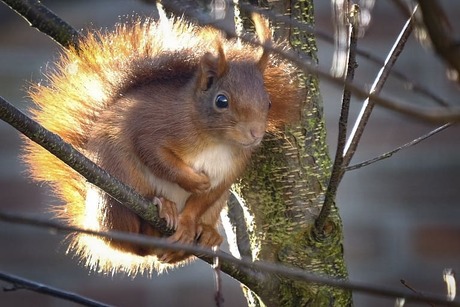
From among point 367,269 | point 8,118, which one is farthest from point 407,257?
point 8,118

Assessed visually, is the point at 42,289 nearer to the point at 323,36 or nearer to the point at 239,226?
the point at 323,36

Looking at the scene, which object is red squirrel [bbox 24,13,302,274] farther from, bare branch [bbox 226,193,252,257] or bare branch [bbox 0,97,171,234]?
bare branch [bbox 0,97,171,234]

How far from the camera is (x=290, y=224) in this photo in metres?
1.03

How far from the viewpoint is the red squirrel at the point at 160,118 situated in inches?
44.2

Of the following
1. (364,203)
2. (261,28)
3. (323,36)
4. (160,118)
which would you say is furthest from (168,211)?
(364,203)

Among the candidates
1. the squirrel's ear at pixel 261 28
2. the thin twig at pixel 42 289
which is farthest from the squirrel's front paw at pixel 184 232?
the thin twig at pixel 42 289

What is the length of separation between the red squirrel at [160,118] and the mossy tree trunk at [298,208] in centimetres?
4

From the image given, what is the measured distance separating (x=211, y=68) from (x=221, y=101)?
4 cm

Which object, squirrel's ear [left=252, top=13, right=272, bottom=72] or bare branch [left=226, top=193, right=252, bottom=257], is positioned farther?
bare branch [left=226, top=193, right=252, bottom=257]

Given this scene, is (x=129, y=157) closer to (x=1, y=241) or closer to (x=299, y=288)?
(x=299, y=288)

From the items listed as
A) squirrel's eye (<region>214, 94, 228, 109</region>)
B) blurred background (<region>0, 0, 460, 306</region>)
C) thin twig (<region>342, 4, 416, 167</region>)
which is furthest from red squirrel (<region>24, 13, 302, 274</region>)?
blurred background (<region>0, 0, 460, 306</region>)

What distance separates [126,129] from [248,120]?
0.47 ft

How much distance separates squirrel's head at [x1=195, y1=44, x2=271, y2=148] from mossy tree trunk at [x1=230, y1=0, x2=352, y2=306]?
41 mm

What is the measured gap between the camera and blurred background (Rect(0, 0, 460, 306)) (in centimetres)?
204
